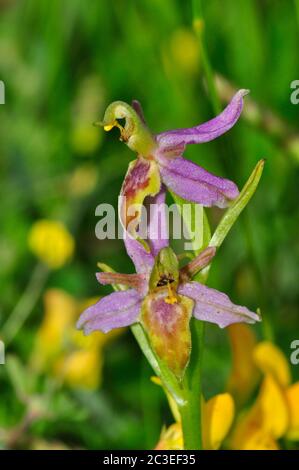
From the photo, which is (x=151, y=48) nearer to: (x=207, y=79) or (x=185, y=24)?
(x=185, y=24)

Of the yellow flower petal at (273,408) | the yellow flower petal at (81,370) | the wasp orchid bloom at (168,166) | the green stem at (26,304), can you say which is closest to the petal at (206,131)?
the wasp orchid bloom at (168,166)

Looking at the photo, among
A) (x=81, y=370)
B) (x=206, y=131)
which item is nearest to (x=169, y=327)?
(x=206, y=131)

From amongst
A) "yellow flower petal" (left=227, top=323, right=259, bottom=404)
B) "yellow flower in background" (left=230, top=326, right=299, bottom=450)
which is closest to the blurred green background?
"yellow flower petal" (left=227, top=323, right=259, bottom=404)

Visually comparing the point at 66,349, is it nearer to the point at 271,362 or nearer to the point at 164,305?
the point at 271,362

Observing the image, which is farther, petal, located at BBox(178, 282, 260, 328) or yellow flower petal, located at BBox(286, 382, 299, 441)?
yellow flower petal, located at BBox(286, 382, 299, 441)

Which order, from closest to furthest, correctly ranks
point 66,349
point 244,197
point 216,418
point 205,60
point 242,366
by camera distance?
point 244,197
point 216,418
point 242,366
point 205,60
point 66,349

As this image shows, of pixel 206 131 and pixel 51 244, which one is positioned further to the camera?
pixel 51 244

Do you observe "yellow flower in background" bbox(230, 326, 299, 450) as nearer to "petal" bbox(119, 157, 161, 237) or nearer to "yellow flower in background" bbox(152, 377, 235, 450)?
"yellow flower in background" bbox(152, 377, 235, 450)

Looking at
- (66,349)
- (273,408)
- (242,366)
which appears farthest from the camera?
(66,349)
